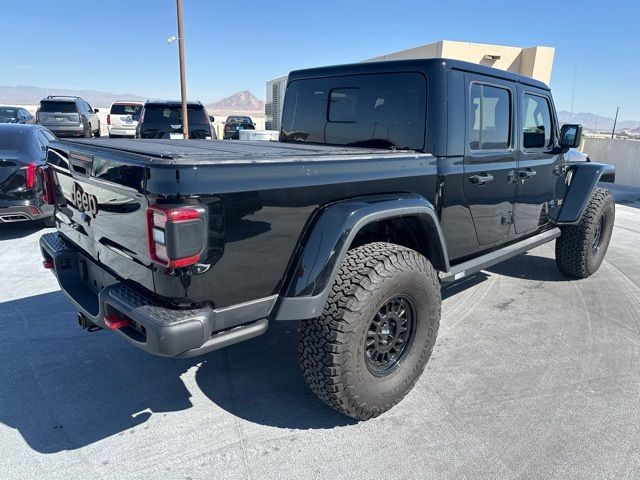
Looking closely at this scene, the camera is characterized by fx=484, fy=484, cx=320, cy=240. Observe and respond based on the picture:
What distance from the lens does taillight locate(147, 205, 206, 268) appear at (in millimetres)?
1930

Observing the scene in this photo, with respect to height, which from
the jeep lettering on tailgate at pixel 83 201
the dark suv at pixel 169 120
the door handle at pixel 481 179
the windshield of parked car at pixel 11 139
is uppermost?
the dark suv at pixel 169 120

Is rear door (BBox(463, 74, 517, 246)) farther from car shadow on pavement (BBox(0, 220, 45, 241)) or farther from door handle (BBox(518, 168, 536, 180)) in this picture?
car shadow on pavement (BBox(0, 220, 45, 241))

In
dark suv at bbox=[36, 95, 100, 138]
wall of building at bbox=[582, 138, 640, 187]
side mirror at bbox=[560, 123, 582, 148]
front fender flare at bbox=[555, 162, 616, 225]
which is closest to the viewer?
side mirror at bbox=[560, 123, 582, 148]

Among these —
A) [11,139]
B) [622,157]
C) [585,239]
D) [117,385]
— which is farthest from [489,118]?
[622,157]

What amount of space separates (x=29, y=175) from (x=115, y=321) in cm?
483

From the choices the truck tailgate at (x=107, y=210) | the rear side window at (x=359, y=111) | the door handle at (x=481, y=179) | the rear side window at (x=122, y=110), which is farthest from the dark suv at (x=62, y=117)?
the door handle at (x=481, y=179)

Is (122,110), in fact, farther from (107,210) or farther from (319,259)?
(319,259)

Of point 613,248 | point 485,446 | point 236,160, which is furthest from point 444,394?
point 613,248

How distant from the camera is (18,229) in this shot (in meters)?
6.77

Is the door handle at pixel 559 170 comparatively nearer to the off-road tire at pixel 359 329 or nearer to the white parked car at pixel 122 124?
the off-road tire at pixel 359 329

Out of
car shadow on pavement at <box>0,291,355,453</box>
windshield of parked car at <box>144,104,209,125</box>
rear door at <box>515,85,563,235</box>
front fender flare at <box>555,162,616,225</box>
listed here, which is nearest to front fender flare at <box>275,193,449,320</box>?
car shadow on pavement at <box>0,291,355,453</box>

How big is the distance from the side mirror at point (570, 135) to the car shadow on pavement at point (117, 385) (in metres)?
3.01

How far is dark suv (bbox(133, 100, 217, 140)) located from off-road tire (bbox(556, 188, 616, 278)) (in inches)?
326

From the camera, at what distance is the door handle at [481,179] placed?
3.37 metres
